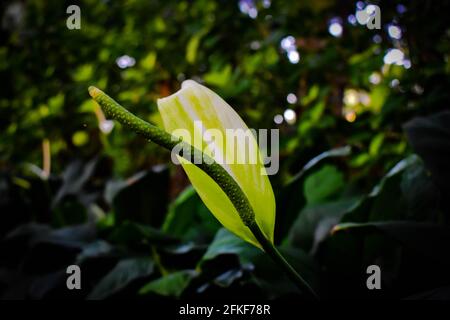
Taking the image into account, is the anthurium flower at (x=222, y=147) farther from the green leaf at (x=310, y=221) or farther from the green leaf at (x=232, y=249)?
the green leaf at (x=310, y=221)

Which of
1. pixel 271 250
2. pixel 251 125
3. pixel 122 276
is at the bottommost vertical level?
pixel 122 276

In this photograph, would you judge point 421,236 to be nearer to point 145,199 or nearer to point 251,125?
point 145,199

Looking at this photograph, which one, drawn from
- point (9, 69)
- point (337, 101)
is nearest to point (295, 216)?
point (337, 101)

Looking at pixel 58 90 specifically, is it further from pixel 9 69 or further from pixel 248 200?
pixel 248 200

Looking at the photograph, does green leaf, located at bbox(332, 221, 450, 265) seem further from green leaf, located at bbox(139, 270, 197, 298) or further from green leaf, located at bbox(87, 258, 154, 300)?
green leaf, located at bbox(87, 258, 154, 300)

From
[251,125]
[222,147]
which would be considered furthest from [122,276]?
[251,125]

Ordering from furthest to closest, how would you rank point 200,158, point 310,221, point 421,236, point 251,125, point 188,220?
point 251,125
point 188,220
point 310,221
point 421,236
point 200,158
